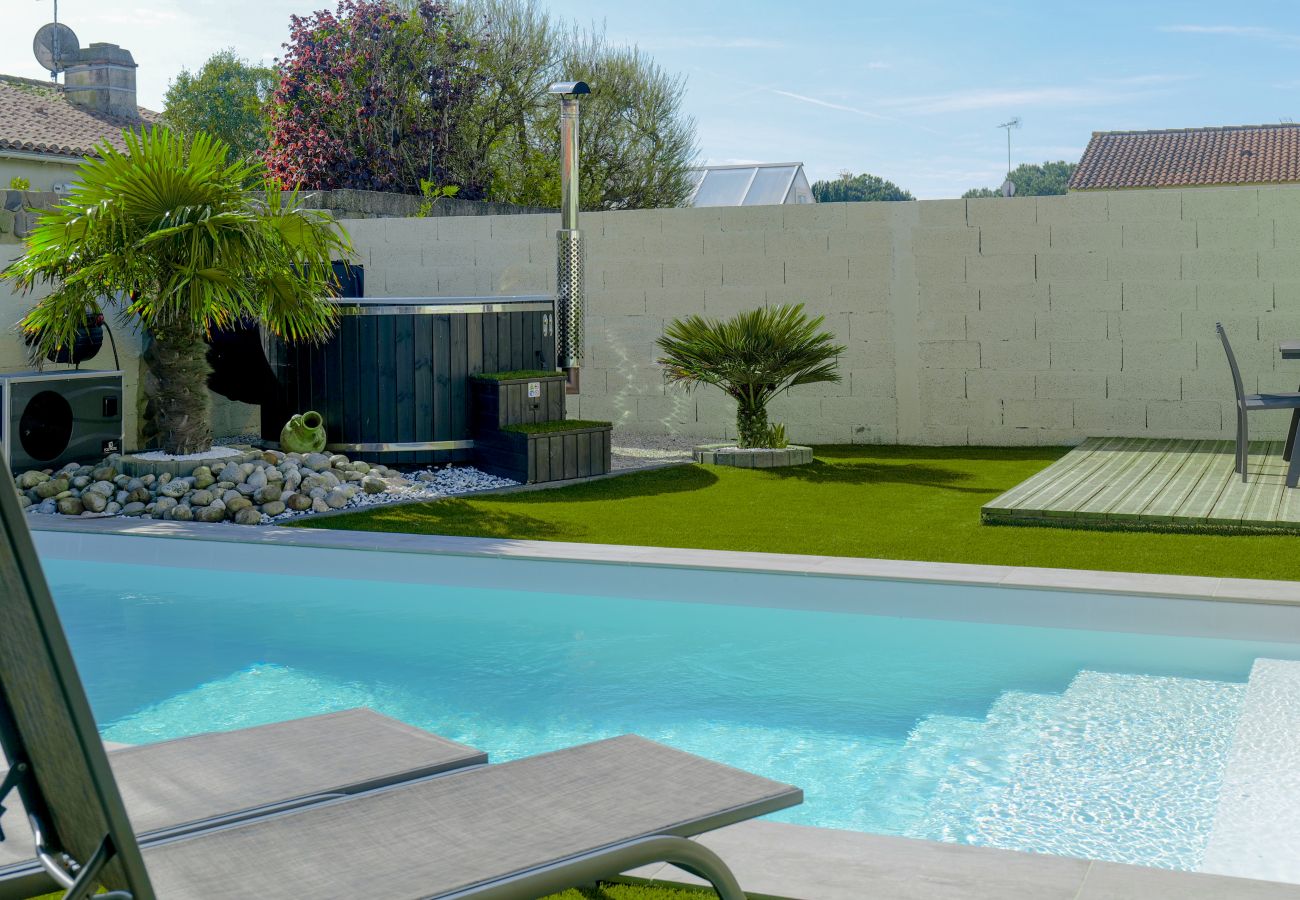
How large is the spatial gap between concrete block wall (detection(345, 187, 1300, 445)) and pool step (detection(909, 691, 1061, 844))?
615 centimetres

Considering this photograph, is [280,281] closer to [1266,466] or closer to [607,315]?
[607,315]

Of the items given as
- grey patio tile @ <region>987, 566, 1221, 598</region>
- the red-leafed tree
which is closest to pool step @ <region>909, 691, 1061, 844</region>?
grey patio tile @ <region>987, 566, 1221, 598</region>

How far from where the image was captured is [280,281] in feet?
24.8

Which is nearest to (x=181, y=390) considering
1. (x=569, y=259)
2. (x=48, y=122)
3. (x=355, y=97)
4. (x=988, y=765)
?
(x=569, y=259)

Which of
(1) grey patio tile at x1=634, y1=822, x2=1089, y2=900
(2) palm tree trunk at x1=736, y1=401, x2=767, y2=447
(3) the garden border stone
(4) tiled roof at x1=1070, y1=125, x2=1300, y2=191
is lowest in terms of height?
(1) grey patio tile at x1=634, y1=822, x2=1089, y2=900

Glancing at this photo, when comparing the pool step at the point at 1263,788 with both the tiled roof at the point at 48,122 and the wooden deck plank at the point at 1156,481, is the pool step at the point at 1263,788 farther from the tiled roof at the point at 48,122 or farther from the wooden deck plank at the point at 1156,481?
the tiled roof at the point at 48,122

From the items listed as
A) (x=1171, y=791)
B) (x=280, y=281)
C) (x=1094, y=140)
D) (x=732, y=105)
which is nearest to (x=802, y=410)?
(x=280, y=281)

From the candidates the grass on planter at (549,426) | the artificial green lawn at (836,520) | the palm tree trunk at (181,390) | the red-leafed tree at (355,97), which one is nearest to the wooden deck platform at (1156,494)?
the artificial green lawn at (836,520)

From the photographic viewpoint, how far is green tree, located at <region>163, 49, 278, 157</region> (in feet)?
144

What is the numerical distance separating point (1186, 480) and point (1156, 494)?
0.66m

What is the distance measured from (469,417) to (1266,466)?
4.85m

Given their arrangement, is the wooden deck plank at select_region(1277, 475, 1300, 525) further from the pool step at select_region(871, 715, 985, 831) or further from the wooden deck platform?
the pool step at select_region(871, 715, 985, 831)

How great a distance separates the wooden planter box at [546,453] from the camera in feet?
27.3

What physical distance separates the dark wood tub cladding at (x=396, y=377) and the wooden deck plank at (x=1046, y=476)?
11.2ft
